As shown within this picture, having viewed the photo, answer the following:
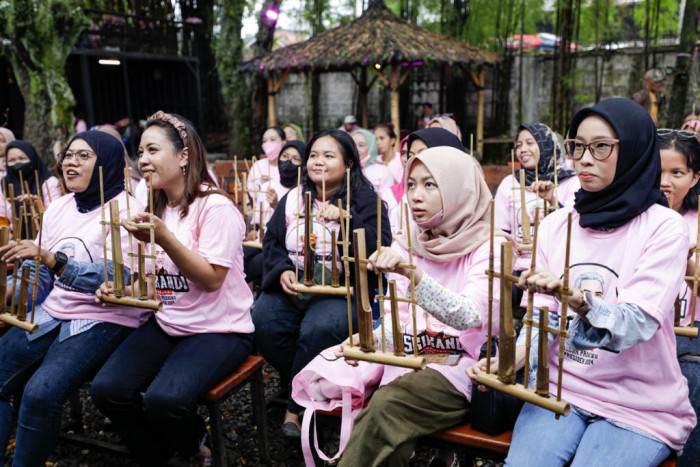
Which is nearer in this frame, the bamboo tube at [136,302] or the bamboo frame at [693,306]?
the bamboo frame at [693,306]

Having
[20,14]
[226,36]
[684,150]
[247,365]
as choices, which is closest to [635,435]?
[684,150]

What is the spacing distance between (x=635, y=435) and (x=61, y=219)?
9.14 feet

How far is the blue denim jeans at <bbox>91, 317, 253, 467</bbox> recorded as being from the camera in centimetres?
251

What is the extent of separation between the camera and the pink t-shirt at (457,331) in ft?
7.20

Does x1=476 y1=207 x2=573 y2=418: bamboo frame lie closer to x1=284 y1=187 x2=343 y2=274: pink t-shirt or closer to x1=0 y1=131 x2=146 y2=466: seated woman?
x1=284 y1=187 x2=343 y2=274: pink t-shirt

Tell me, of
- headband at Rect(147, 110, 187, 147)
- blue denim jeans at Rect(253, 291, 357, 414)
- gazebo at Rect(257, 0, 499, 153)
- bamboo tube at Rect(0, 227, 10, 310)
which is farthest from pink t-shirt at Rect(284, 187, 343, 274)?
gazebo at Rect(257, 0, 499, 153)

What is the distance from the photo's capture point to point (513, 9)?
44.9 feet

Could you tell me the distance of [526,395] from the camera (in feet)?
5.61

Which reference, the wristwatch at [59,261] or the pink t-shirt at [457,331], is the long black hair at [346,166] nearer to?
the pink t-shirt at [457,331]

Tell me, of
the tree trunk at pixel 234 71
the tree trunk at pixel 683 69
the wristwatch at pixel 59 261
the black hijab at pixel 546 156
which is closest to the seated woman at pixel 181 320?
the wristwatch at pixel 59 261

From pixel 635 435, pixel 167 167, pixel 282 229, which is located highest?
pixel 167 167

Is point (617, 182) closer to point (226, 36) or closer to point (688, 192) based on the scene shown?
point (688, 192)

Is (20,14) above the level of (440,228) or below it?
above

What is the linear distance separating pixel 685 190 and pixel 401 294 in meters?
1.42
